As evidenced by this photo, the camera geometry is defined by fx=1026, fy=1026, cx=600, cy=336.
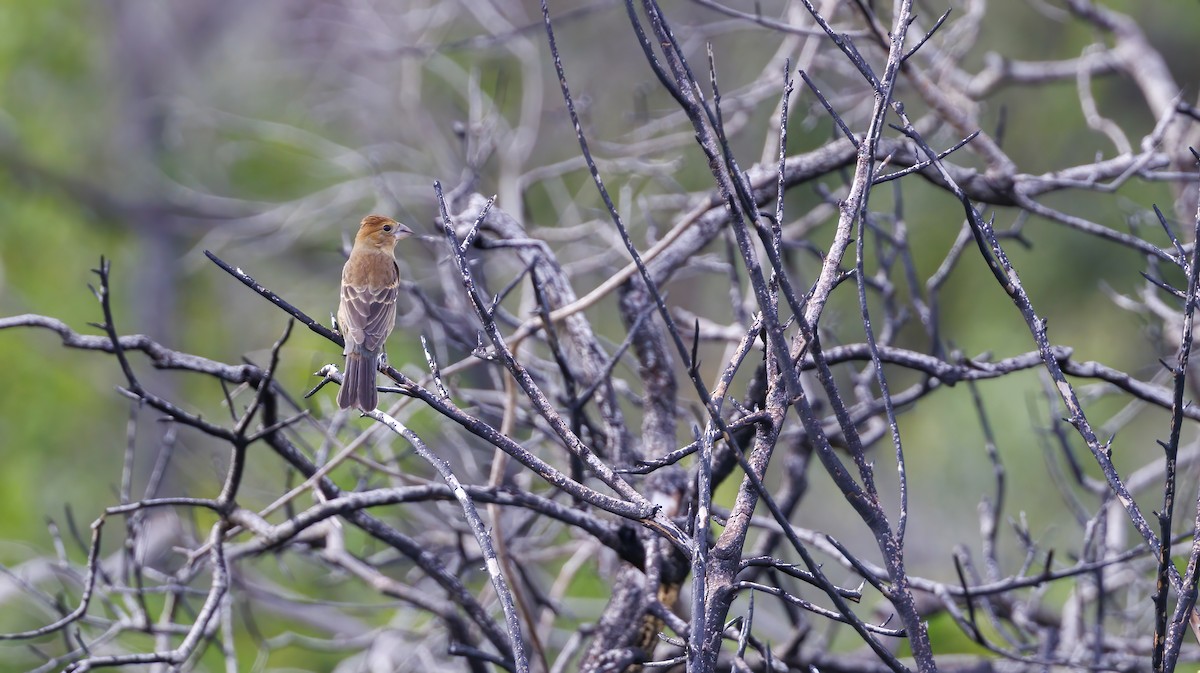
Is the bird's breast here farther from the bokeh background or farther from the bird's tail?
the bokeh background

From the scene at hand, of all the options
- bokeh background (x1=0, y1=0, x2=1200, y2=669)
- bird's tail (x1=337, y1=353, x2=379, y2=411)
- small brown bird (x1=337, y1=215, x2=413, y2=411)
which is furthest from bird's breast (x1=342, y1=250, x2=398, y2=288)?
bokeh background (x1=0, y1=0, x2=1200, y2=669)

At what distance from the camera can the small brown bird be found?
324 cm

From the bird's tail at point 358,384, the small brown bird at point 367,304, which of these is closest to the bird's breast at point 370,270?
the small brown bird at point 367,304

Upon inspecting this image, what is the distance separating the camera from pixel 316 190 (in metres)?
13.6

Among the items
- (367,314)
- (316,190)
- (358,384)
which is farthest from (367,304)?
(316,190)

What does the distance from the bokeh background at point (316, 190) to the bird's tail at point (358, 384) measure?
12.5 feet

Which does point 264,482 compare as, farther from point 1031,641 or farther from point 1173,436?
point 1173,436

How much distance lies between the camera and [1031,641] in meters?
4.31

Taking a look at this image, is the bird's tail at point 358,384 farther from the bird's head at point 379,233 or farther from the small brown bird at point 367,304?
the bird's head at point 379,233

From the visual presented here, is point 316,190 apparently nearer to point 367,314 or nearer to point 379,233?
point 379,233

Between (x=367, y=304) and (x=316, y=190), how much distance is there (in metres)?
10.3

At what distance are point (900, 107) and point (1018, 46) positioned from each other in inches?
420

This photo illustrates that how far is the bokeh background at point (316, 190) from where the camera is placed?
9227 mm

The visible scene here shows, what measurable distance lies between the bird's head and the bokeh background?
2.69 metres
